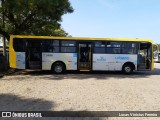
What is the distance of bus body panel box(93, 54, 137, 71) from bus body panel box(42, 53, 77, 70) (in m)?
1.60

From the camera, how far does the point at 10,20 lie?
2216 cm

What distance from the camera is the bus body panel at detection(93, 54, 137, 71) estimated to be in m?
18.1

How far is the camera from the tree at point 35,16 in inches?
745

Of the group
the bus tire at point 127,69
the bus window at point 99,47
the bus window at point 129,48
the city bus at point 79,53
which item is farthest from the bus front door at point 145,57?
the bus window at point 99,47

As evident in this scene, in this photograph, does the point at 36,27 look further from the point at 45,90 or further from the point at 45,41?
the point at 45,90

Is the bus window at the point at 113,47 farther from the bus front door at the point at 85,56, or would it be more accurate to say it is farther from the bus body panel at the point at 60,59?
the bus body panel at the point at 60,59

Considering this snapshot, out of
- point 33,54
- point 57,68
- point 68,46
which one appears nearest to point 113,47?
point 68,46

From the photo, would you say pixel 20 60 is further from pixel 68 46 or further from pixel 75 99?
pixel 75 99

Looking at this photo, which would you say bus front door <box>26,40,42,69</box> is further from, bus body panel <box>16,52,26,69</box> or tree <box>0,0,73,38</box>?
tree <box>0,0,73,38</box>

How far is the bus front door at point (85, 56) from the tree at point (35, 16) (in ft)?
14.7

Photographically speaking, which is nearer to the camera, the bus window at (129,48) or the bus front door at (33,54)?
the bus front door at (33,54)

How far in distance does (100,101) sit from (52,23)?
1550 cm

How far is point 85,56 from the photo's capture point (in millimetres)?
18156

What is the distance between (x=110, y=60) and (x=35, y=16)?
8536 millimetres
